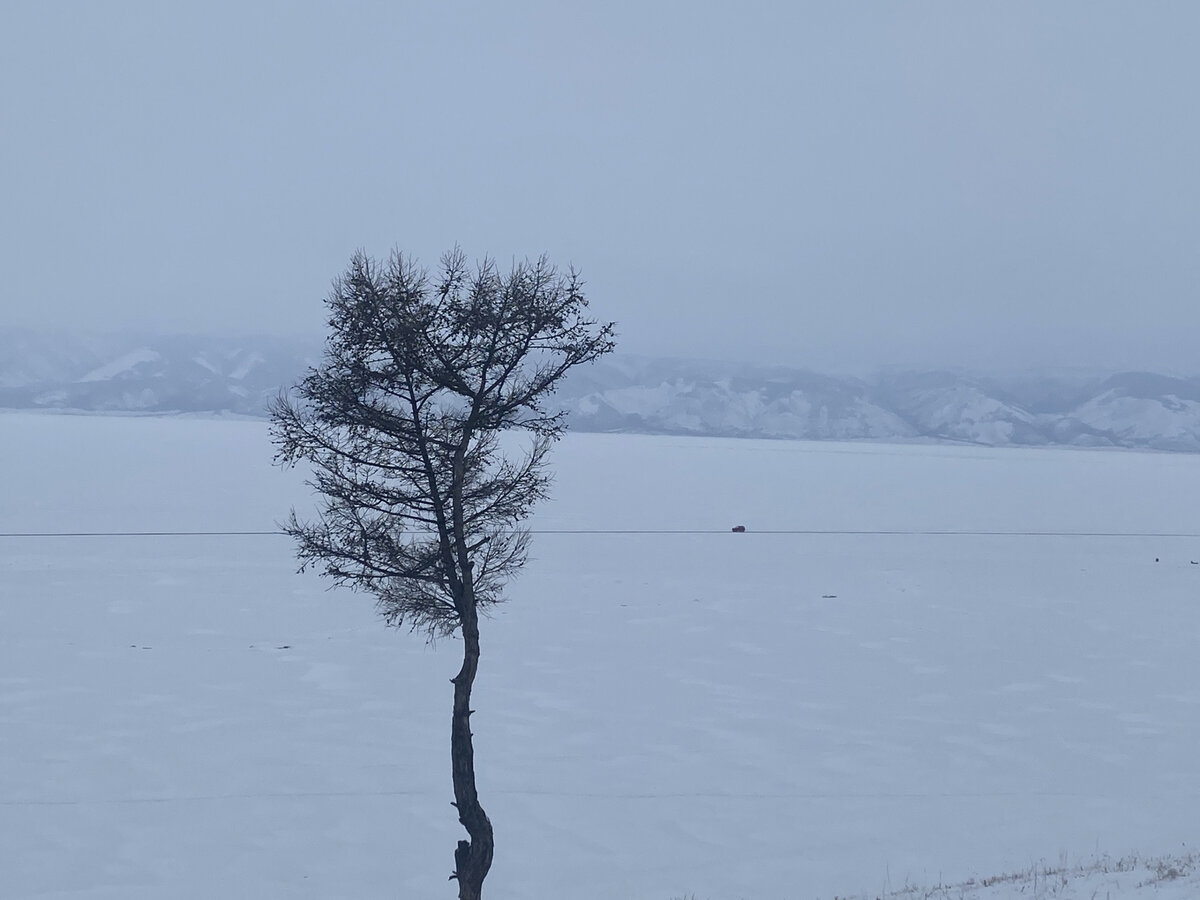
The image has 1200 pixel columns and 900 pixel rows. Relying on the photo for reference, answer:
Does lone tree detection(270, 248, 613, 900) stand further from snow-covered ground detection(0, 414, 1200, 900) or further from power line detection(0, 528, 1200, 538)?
power line detection(0, 528, 1200, 538)

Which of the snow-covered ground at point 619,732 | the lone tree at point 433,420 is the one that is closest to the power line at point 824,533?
the snow-covered ground at point 619,732

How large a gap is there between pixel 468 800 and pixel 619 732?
11187 mm

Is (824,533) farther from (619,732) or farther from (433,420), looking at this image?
(433,420)

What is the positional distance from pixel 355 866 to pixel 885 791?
32.1ft

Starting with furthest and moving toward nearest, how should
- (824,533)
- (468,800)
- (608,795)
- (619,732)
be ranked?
(824,533) < (619,732) < (608,795) < (468,800)

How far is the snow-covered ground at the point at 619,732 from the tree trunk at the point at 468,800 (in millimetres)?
3265

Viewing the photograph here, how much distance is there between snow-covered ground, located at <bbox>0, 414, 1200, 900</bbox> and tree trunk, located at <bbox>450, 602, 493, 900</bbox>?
10.7ft

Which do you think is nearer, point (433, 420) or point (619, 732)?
point (433, 420)

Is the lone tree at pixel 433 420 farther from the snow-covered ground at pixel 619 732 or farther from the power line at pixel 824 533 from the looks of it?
the power line at pixel 824 533

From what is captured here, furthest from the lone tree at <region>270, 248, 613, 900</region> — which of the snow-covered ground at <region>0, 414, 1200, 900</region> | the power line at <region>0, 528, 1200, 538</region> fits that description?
the power line at <region>0, 528, 1200, 538</region>

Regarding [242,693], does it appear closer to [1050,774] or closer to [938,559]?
[1050,774]

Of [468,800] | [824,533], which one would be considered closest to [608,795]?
[468,800]

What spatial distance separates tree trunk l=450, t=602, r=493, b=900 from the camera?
1523 centimetres

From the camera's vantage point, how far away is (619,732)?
2630 centimetres
